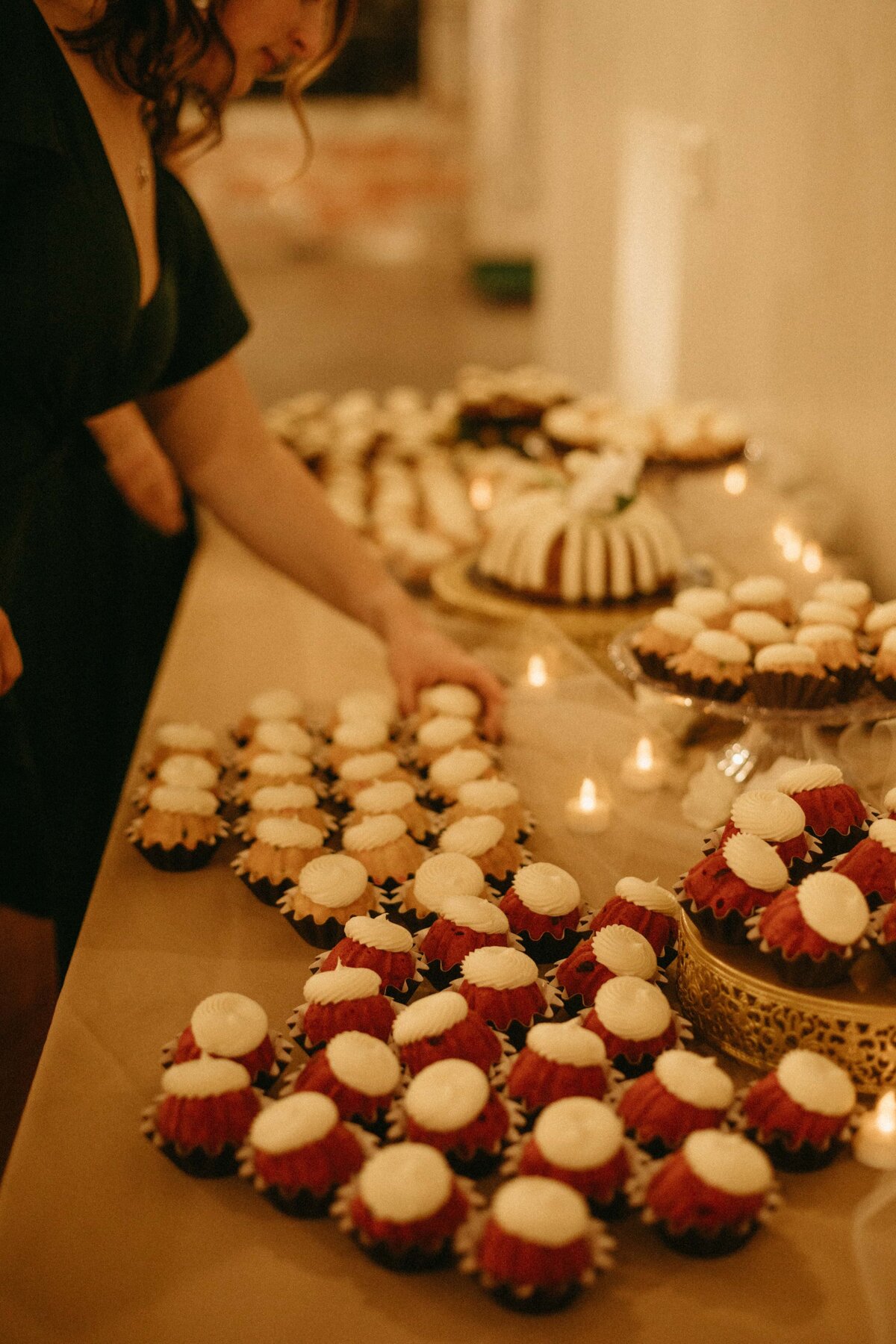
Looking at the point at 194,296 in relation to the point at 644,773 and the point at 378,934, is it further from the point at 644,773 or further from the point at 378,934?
the point at 378,934

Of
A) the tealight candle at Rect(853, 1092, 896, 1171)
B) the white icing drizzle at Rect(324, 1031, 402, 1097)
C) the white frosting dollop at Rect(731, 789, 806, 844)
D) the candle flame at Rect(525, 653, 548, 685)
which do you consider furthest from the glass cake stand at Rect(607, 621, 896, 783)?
the white icing drizzle at Rect(324, 1031, 402, 1097)

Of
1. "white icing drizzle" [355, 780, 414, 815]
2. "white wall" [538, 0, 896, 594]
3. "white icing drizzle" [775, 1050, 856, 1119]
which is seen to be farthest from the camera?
"white wall" [538, 0, 896, 594]

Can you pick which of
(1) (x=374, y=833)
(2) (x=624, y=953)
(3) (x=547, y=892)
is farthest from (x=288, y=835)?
(2) (x=624, y=953)

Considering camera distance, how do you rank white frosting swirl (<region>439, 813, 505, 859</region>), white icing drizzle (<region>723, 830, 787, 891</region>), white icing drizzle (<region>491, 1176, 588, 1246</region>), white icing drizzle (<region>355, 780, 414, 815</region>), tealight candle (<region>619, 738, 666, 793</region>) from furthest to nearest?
tealight candle (<region>619, 738, 666, 793</region>), white icing drizzle (<region>355, 780, 414, 815</region>), white frosting swirl (<region>439, 813, 505, 859</region>), white icing drizzle (<region>723, 830, 787, 891</region>), white icing drizzle (<region>491, 1176, 588, 1246</region>)

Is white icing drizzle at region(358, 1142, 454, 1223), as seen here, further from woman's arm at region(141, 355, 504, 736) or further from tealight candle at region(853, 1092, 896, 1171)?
woman's arm at region(141, 355, 504, 736)

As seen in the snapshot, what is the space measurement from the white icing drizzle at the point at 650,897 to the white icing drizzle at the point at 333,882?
25cm

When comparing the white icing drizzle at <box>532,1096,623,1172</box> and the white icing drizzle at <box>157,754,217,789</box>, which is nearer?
the white icing drizzle at <box>532,1096,623,1172</box>

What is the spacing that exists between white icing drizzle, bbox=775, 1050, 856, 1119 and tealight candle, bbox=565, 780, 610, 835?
1.66ft

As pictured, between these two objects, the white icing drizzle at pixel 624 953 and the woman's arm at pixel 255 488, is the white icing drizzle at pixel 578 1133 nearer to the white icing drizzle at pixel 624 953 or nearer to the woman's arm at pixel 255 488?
the white icing drizzle at pixel 624 953

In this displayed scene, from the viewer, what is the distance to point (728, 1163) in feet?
2.73

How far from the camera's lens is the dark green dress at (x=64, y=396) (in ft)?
4.31

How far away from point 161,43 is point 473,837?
0.91 meters

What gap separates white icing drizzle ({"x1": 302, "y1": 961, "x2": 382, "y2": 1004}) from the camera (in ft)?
3.31

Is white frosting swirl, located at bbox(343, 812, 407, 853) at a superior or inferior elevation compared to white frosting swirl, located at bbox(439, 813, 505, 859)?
inferior
